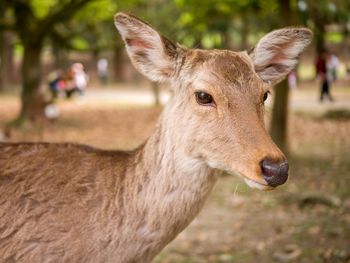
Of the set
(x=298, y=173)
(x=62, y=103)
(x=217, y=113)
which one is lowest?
(x=62, y=103)

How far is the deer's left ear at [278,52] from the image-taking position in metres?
3.49

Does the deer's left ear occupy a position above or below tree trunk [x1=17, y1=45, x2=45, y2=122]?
above

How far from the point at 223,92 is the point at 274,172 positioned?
586 millimetres

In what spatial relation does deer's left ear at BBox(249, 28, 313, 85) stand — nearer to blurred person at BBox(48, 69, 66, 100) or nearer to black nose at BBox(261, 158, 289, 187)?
black nose at BBox(261, 158, 289, 187)

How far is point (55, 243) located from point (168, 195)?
706mm

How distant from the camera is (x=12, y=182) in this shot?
3400 mm

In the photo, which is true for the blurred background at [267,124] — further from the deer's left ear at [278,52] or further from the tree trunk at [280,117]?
the deer's left ear at [278,52]

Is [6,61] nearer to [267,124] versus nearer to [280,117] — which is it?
[267,124]

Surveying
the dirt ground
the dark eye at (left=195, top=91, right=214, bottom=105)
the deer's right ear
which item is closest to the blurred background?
the dirt ground

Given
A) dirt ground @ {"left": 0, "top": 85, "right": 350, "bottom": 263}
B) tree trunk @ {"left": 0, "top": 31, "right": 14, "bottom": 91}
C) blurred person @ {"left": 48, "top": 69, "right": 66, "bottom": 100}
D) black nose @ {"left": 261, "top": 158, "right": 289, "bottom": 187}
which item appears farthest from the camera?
tree trunk @ {"left": 0, "top": 31, "right": 14, "bottom": 91}

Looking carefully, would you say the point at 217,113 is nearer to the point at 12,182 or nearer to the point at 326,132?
the point at 12,182

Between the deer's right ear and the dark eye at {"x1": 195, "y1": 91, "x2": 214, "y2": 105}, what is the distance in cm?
36

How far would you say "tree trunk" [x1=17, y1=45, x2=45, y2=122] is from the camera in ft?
53.3

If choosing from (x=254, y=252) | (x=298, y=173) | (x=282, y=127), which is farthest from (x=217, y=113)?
(x=282, y=127)
